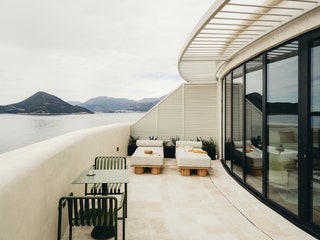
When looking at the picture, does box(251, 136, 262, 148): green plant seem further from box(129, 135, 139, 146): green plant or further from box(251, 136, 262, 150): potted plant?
box(129, 135, 139, 146): green plant

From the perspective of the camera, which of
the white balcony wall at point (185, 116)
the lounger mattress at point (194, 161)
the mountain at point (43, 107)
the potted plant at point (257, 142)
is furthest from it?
the mountain at point (43, 107)

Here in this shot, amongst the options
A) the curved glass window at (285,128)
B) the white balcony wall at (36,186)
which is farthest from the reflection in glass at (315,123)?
the white balcony wall at (36,186)

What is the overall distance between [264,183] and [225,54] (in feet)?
11.5

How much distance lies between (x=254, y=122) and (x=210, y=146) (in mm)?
4597

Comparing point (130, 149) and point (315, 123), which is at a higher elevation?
point (315, 123)

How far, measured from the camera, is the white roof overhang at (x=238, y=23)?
3.05m

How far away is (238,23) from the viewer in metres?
3.81

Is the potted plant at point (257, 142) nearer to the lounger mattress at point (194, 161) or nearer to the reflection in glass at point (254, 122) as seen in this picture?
the reflection in glass at point (254, 122)

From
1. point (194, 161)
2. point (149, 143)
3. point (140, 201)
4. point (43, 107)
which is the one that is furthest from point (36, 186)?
point (43, 107)

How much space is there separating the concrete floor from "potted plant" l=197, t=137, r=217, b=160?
291 centimetres

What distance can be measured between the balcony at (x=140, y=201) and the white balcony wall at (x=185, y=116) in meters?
3.78

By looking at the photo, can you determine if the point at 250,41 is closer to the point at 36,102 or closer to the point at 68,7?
the point at 68,7

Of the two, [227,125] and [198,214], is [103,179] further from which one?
[227,125]

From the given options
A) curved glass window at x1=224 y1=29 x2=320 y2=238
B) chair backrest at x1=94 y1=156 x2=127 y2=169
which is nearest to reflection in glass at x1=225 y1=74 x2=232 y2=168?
curved glass window at x1=224 y1=29 x2=320 y2=238
